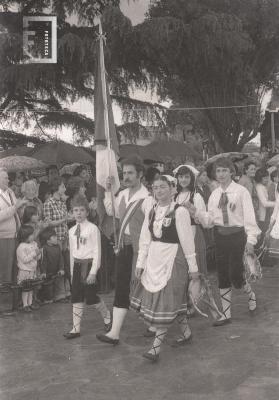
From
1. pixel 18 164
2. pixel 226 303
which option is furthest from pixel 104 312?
pixel 18 164

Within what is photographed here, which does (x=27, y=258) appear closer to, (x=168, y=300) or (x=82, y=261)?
(x=82, y=261)

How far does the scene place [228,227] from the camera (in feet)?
20.7

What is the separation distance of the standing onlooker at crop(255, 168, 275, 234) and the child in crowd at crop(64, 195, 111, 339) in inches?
163

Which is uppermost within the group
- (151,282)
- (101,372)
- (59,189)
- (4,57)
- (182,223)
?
(4,57)

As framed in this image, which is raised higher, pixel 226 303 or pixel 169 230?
pixel 169 230

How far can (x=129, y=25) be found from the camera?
18.6 metres

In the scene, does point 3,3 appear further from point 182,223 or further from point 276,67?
point 276,67

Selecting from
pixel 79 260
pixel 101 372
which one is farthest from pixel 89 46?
pixel 101 372

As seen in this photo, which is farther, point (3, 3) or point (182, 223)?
point (3, 3)

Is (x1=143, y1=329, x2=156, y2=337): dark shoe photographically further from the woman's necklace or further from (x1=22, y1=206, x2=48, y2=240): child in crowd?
(x1=22, y1=206, x2=48, y2=240): child in crowd

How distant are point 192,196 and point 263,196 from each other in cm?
326

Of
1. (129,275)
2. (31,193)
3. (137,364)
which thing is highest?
(31,193)

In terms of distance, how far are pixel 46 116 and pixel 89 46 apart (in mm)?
2793

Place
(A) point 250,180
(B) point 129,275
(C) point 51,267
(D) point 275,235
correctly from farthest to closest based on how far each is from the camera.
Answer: (A) point 250,180 → (C) point 51,267 → (D) point 275,235 → (B) point 129,275
